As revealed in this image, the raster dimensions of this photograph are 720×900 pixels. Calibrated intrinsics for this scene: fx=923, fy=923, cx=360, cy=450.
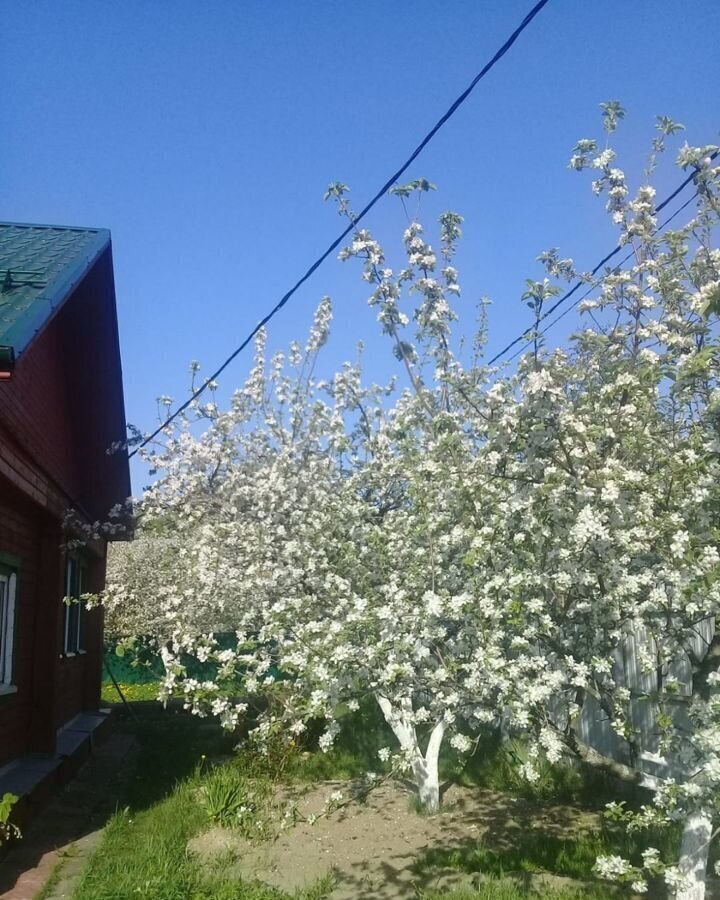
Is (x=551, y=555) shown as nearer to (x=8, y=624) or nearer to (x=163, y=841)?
(x=163, y=841)

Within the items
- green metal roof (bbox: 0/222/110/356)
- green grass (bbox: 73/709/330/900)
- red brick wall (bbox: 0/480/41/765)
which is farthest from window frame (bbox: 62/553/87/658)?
green metal roof (bbox: 0/222/110/356)

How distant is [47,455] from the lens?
920cm

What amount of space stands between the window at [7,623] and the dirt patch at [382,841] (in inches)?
109

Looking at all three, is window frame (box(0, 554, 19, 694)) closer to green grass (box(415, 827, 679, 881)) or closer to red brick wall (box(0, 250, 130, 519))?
red brick wall (box(0, 250, 130, 519))

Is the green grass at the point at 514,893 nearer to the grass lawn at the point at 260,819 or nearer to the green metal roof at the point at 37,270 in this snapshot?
the grass lawn at the point at 260,819

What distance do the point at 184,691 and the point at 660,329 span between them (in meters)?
3.76

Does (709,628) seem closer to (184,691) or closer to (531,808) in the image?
(531,808)

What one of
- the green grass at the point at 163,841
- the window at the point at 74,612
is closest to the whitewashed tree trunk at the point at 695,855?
the green grass at the point at 163,841

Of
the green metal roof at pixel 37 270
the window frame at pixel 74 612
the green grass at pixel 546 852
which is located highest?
the green metal roof at pixel 37 270

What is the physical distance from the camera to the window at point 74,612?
12453mm

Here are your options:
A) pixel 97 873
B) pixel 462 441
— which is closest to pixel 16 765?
pixel 97 873

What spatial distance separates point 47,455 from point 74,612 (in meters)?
4.89

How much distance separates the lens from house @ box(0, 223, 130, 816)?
7.50 meters

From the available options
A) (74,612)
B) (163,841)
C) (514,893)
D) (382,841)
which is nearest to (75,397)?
(74,612)
